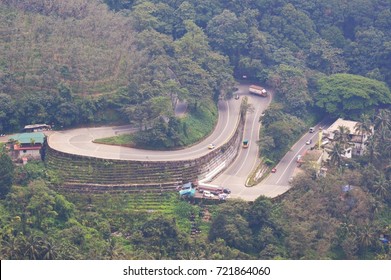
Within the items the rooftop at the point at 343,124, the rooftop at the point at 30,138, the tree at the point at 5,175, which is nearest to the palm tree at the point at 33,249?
the tree at the point at 5,175

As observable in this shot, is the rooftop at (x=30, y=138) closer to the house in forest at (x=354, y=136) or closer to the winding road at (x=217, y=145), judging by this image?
the winding road at (x=217, y=145)

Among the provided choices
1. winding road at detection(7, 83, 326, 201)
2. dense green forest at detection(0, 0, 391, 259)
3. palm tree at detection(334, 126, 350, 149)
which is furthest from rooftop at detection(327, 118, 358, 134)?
palm tree at detection(334, 126, 350, 149)

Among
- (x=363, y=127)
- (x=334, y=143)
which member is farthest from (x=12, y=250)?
(x=363, y=127)

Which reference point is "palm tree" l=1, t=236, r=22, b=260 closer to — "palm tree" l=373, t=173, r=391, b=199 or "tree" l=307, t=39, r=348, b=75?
"palm tree" l=373, t=173, r=391, b=199

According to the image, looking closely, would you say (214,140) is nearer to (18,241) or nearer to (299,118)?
(299,118)

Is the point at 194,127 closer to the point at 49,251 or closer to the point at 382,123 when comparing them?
the point at 382,123
